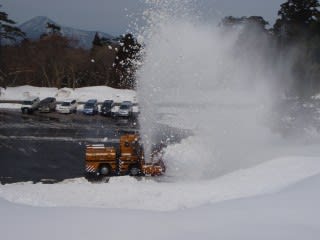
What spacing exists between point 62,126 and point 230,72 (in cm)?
2911

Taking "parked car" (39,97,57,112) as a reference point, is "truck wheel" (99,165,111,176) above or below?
below

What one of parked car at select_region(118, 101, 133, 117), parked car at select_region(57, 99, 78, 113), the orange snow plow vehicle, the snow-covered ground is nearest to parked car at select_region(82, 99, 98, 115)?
parked car at select_region(57, 99, 78, 113)

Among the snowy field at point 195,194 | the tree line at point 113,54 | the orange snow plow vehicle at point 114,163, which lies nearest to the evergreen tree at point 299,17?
the tree line at point 113,54

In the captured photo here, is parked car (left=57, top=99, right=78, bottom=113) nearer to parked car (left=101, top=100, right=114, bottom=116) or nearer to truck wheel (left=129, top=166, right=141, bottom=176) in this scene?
parked car (left=101, top=100, right=114, bottom=116)

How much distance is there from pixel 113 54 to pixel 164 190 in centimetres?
4404

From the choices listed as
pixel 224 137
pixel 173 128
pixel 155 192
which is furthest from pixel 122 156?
pixel 173 128

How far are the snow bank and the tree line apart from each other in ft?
109

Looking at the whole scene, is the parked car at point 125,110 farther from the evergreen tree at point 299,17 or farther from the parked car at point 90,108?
the evergreen tree at point 299,17

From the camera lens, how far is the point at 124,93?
51344 millimetres

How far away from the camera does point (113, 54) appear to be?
190ft

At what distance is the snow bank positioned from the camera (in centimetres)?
1432

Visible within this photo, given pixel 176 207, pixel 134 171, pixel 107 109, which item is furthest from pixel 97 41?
pixel 176 207

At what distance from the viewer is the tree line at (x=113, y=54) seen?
51.7m

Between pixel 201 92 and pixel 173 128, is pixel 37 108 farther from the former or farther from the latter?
pixel 201 92
